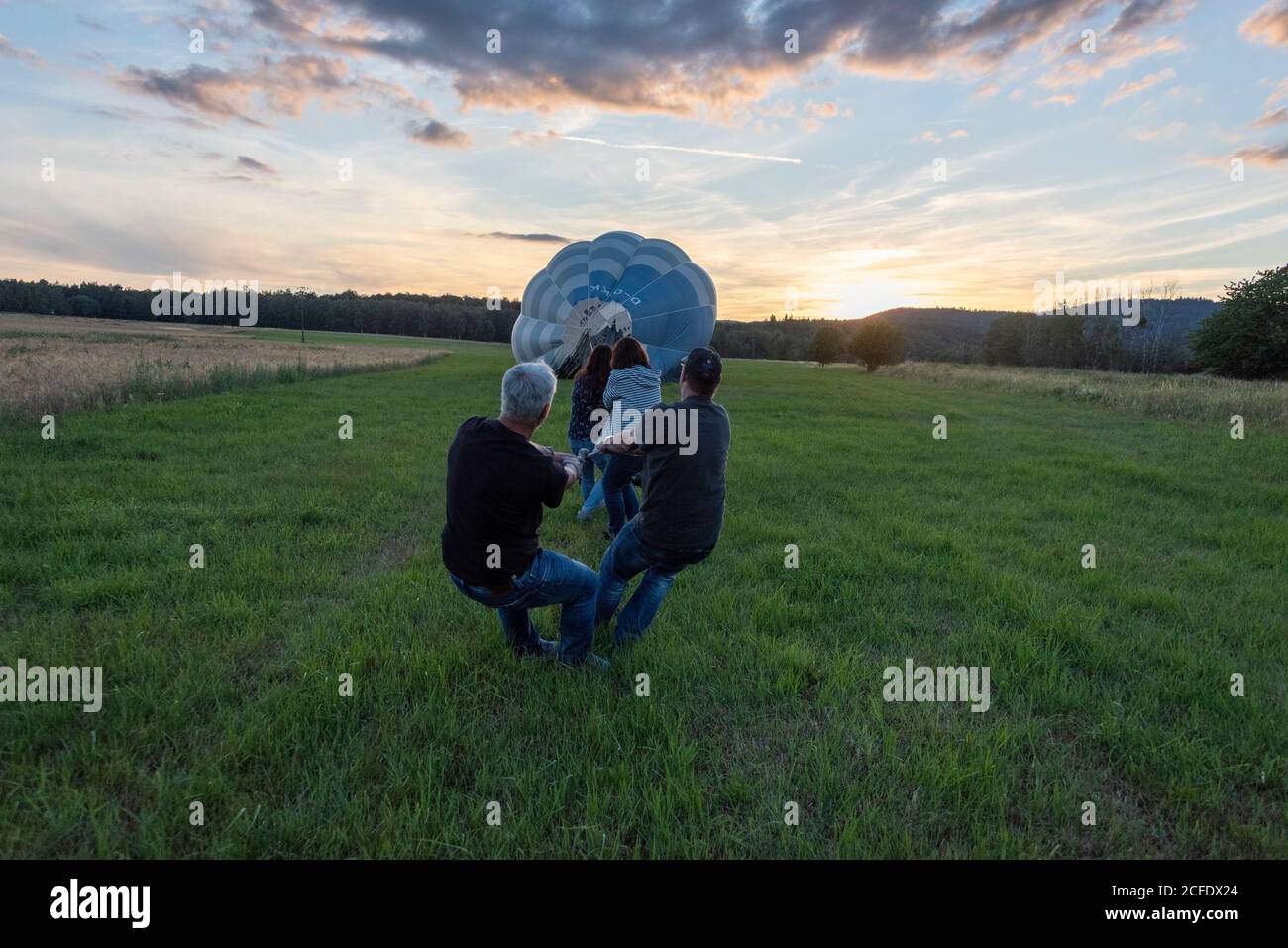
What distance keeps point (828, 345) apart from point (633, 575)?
64385 mm

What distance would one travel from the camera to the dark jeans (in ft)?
22.1

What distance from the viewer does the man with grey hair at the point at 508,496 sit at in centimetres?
366

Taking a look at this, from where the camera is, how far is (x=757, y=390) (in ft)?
103

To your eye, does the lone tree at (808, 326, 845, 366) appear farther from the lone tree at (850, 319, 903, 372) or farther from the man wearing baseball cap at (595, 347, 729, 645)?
the man wearing baseball cap at (595, 347, 729, 645)

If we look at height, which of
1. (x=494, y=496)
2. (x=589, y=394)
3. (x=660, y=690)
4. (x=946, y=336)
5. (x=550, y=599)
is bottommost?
(x=660, y=690)

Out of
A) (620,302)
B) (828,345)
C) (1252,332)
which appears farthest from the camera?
(828,345)

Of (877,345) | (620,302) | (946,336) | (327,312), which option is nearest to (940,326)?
(946,336)

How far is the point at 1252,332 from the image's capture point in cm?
4897

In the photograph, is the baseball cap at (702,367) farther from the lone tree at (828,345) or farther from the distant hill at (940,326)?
the distant hill at (940,326)

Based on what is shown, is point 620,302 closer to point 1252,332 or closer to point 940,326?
point 1252,332

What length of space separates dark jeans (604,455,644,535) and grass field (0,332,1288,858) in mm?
477

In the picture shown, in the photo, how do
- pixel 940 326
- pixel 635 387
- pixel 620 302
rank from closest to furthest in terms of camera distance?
pixel 635 387 → pixel 620 302 → pixel 940 326
